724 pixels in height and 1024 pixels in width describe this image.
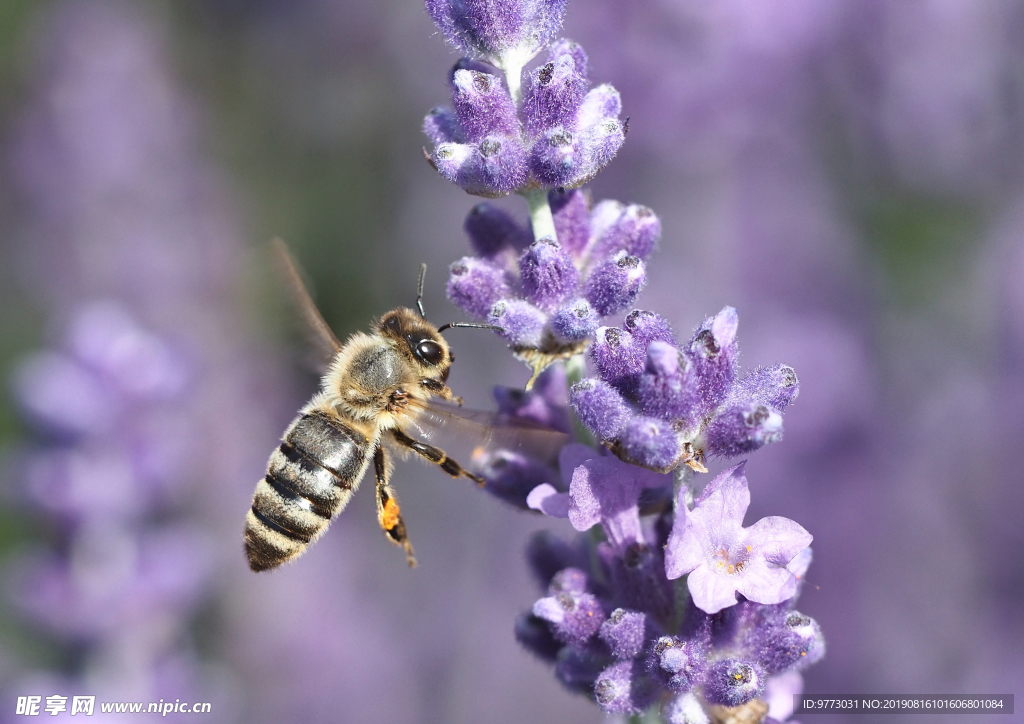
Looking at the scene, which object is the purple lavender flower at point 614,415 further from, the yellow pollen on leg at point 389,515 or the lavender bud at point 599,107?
the yellow pollen on leg at point 389,515

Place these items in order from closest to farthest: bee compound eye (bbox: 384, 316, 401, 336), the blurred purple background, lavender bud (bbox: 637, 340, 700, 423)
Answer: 1. lavender bud (bbox: 637, 340, 700, 423)
2. bee compound eye (bbox: 384, 316, 401, 336)
3. the blurred purple background

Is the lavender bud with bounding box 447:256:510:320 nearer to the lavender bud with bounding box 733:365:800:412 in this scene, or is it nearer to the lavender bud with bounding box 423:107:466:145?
the lavender bud with bounding box 423:107:466:145

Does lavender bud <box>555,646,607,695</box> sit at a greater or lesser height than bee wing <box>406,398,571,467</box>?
lesser

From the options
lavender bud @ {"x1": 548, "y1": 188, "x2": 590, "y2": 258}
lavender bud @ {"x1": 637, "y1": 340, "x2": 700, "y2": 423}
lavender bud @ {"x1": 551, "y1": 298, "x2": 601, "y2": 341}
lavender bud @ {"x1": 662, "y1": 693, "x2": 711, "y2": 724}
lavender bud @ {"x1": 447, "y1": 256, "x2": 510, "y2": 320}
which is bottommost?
→ lavender bud @ {"x1": 662, "y1": 693, "x2": 711, "y2": 724}

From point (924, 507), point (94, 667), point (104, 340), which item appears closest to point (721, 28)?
point (924, 507)

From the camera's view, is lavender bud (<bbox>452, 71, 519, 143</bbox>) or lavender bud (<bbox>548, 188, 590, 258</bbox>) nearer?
lavender bud (<bbox>452, 71, 519, 143</bbox>)

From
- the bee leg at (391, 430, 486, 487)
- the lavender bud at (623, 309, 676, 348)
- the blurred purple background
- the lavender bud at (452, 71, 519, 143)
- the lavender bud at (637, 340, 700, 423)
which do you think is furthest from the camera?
the blurred purple background

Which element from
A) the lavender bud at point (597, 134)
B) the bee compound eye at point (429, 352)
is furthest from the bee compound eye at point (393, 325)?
the lavender bud at point (597, 134)

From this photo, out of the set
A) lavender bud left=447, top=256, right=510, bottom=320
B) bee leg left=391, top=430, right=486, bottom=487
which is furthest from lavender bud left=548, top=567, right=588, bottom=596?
lavender bud left=447, top=256, right=510, bottom=320
